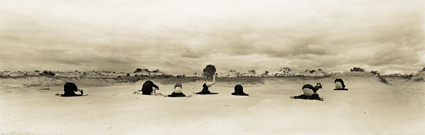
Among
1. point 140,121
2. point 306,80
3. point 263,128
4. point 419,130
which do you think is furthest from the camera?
point 306,80

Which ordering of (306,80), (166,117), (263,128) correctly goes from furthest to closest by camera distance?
(306,80)
(166,117)
(263,128)

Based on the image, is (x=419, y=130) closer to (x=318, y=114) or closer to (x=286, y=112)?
(x=318, y=114)

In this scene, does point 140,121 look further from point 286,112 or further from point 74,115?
point 286,112

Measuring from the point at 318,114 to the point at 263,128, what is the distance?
3.24 meters

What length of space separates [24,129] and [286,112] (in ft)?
29.2

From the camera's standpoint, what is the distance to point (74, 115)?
8.89 m

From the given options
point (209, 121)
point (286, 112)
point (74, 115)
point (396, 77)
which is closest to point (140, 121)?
point (209, 121)

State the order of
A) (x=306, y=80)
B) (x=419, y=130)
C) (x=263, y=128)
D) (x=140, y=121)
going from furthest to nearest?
(x=306, y=80) → (x=140, y=121) → (x=263, y=128) → (x=419, y=130)

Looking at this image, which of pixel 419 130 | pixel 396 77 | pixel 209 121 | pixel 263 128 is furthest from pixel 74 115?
pixel 396 77

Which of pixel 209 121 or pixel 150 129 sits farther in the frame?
pixel 209 121

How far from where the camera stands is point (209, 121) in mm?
7992

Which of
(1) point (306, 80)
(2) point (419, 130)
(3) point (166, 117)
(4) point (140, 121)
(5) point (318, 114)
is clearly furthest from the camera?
(1) point (306, 80)

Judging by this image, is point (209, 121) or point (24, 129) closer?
point (24, 129)

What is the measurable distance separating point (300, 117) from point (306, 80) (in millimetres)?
31797
